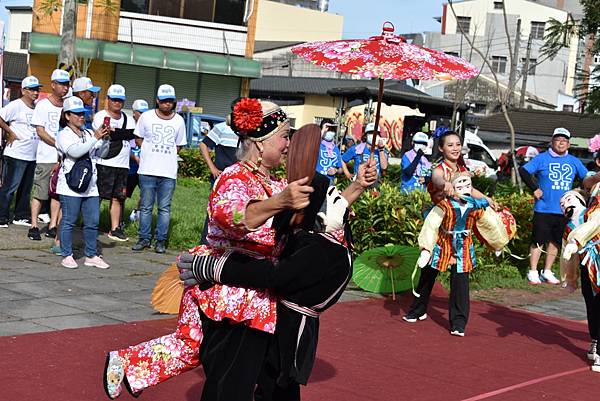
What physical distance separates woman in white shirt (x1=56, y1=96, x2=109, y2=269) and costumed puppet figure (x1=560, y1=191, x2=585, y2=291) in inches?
173

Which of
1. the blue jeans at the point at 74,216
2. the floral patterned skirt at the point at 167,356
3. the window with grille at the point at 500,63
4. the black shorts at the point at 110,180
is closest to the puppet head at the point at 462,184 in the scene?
the blue jeans at the point at 74,216

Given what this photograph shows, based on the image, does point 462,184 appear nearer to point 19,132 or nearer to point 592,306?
point 592,306

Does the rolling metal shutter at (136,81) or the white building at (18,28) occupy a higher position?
the white building at (18,28)

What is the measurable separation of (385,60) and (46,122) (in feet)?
17.8

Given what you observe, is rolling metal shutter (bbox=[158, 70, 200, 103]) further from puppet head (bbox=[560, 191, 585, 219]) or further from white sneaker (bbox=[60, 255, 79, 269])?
puppet head (bbox=[560, 191, 585, 219])

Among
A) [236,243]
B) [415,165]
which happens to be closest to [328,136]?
[415,165]

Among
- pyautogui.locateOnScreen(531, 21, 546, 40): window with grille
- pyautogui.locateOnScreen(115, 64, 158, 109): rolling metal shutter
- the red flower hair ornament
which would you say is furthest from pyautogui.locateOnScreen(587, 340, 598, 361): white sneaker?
pyautogui.locateOnScreen(531, 21, 546, 40): window with grille

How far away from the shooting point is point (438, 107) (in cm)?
2914

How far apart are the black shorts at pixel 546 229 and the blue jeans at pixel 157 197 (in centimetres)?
479

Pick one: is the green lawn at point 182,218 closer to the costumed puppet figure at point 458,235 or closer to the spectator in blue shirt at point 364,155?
the spectator in blue shirt at point 364,155

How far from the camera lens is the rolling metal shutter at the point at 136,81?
3269cm

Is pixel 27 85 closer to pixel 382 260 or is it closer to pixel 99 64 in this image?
pixel 382 260

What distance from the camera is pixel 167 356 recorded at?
4.52 metres

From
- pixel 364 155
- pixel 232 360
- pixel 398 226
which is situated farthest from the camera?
pixel 364 155
